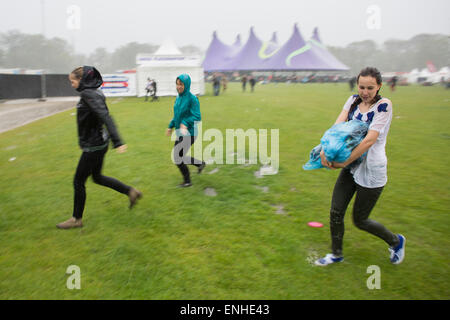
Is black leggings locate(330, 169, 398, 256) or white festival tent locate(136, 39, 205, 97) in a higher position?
white festival tent locate(136, 39, 205, 97)

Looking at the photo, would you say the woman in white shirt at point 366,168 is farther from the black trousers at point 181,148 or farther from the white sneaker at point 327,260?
the black trousers at point 181,148

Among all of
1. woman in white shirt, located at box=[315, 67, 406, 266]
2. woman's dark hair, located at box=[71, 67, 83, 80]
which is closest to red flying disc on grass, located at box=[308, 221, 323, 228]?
woman in white shirt, located at box=[315, 67, 406, 266]

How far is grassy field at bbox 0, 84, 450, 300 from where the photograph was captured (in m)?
2.94

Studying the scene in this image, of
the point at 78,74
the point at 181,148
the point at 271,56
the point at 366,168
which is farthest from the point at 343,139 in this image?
the point at 271,56

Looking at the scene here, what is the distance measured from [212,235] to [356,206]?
1.70m

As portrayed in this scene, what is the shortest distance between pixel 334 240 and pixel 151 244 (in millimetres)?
2003

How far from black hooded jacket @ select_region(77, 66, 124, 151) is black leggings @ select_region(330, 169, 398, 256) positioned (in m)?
2.46

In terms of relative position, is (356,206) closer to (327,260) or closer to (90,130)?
(327,260)

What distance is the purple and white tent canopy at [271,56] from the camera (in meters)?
51.4

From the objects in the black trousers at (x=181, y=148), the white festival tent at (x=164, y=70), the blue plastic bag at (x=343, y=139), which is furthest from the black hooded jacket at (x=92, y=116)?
the white festival tent at (x=164, y=70)

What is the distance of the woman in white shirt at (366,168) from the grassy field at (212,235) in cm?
32

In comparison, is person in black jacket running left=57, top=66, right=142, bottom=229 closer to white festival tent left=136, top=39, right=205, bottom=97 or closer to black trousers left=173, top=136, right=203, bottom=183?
black trousers left=173, top=136, right=203, bottom=183

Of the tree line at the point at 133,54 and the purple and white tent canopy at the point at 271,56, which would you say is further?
the tree line at the point at 133,54
